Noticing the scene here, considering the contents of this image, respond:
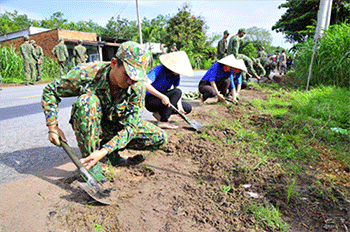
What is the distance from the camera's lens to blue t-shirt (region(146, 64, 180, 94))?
3.23m

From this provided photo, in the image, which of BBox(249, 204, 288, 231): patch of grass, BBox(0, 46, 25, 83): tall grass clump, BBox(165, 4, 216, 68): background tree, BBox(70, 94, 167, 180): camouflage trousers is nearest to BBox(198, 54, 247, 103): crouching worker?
BBox(70, 94, 167, 180): camouflage trousers

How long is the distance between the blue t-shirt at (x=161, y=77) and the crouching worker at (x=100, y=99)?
1.36 metres

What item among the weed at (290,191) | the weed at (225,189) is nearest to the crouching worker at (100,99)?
the weed at (225,189)

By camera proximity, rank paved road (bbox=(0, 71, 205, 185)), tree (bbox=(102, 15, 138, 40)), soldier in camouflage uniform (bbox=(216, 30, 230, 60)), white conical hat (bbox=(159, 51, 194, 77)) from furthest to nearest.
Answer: tree (bbox=(102, 15, 138, 40)) < soldier in camouflage uniform (bbox=(216, 30, 230, 60)) < white conical hat (bbox=(159, 51, 194, 77)) < paved road (bbox=(0, 71, 205, 185))

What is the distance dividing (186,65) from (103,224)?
2.26 metres

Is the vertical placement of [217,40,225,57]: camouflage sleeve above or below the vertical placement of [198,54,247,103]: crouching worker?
above

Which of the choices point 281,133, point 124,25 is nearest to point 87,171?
point 281,133

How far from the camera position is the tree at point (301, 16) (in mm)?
16828

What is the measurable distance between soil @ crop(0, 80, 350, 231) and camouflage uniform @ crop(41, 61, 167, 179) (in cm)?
33

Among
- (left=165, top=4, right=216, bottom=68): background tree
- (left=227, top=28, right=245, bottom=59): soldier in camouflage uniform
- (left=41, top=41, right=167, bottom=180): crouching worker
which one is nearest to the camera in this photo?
(left=41, top=41, right=167, bottom=180): crouching worker

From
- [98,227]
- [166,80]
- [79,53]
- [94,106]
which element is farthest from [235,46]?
[79,53]

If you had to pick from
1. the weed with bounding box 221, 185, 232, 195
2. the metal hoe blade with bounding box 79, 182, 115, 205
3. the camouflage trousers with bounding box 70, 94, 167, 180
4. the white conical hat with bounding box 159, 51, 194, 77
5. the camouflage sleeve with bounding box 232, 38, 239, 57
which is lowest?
the weed with bounding box 221, 185, 232, 195

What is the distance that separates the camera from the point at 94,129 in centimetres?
179

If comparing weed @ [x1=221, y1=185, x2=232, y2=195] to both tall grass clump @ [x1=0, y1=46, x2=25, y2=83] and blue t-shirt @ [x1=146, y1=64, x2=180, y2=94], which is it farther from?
tall grass clump @ [x1=0, y1=46, x2=25, y2=83]
